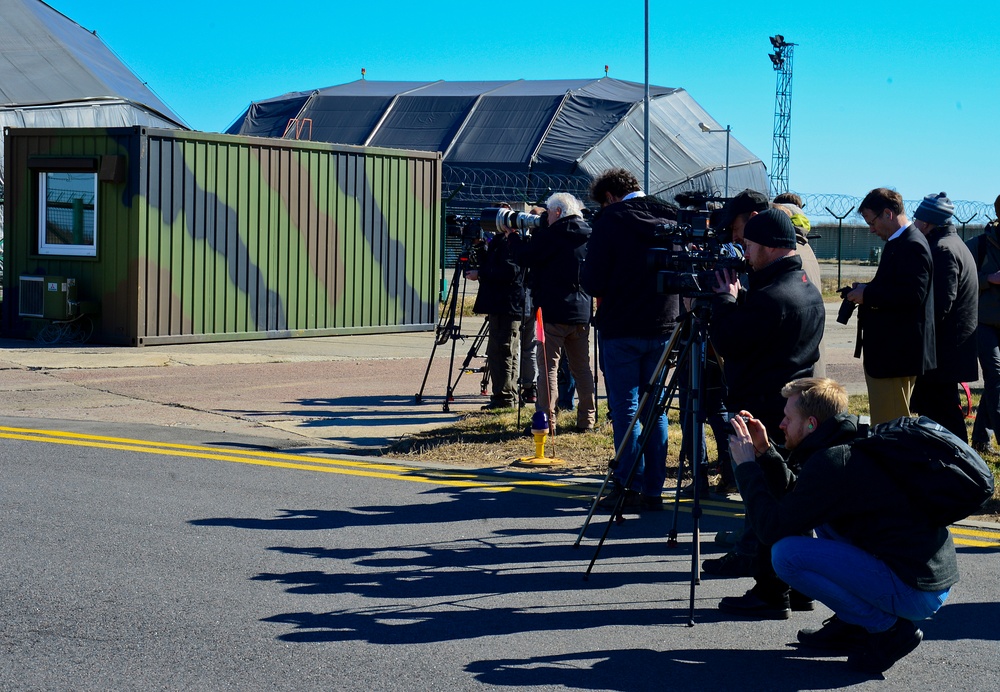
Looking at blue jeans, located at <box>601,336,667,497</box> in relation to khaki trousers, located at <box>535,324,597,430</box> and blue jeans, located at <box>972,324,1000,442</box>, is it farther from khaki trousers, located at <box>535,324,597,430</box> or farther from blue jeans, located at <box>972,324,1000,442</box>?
blue jeans, located at <box>972,324,1000,442</box>

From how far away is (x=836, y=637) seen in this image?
15.6ft

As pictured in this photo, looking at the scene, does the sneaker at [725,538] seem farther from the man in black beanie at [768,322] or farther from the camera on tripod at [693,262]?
the camera on tripod at [693,262]

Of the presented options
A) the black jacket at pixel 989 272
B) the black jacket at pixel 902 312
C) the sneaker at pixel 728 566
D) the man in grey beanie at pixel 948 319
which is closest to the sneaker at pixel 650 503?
the sneaker at pixel 728 566

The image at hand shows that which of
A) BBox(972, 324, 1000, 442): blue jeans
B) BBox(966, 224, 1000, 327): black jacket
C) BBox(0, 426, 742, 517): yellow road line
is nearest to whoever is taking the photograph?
BBox(0, 426, 742, 517): yellow road line

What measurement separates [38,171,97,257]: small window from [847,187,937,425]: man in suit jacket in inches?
500

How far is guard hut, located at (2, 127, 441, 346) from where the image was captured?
16.5 meters

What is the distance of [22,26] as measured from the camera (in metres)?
36.7

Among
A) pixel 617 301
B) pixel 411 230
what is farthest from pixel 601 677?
pixel 411 230

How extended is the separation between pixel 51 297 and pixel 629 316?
11784 mm

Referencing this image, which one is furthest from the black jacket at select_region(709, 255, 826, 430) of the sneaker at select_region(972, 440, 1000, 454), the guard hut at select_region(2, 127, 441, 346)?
the guard hut at select_region(2, 127, 441, 346)

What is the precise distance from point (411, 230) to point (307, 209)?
232cm

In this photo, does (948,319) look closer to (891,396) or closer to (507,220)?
(891,396)

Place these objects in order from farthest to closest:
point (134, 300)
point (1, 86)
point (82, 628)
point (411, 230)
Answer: point (1, 86) < point (411, 230) < point (134, 300) < point (82, 628)

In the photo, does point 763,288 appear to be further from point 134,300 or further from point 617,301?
point 134,300
